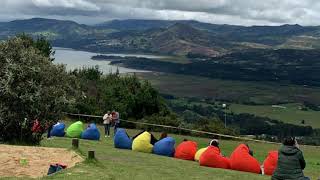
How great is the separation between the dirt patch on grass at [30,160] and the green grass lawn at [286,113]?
10359 cm

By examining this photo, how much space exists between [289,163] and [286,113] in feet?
428

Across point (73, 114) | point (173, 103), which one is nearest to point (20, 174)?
point (73, 114)

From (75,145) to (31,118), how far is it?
3.31 m

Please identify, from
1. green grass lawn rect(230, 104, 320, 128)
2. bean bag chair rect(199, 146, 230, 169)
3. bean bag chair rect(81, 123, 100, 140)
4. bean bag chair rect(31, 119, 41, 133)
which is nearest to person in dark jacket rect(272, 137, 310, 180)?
bean bag chair rect(199, 146, 230, 169)

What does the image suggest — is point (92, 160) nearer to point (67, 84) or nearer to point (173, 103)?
point (67, 84)

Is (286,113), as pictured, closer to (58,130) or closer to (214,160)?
(58,130)

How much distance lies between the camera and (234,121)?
11744cm

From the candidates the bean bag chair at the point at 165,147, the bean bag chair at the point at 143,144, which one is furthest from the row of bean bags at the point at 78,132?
the bean bag chair at the point at 165,147

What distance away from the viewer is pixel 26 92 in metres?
23.2

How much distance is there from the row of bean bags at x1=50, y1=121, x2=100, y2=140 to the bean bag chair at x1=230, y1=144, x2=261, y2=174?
1207 centimetres

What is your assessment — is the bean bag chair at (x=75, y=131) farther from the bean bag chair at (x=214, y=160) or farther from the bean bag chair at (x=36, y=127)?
the bean bag chair at (x=214, y=160)

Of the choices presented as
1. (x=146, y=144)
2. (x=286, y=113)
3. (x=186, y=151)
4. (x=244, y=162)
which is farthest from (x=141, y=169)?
(x=286, y=113)

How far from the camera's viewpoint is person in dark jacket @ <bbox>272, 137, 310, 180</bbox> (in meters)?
13.0

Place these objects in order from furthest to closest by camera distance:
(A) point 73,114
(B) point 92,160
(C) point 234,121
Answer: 1. (C) point 234,121
2. (A) point 73,114
3. (B) point 92,160
